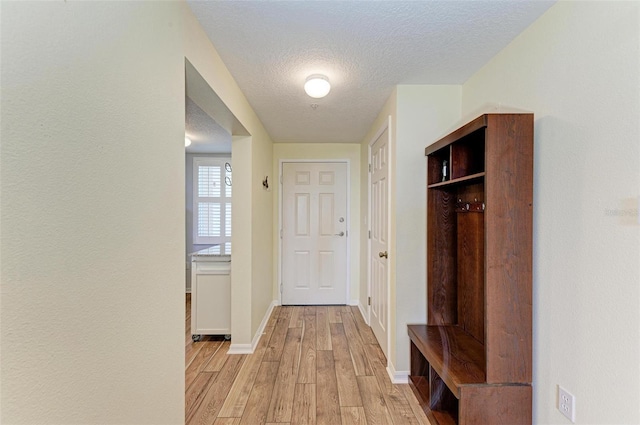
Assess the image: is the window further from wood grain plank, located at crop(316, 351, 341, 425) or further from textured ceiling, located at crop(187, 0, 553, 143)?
wood grain plank, located at crop(316, 351, 341, 425)

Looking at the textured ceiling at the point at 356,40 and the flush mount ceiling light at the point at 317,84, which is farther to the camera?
the flush mount ceiling light at the point at 317,84

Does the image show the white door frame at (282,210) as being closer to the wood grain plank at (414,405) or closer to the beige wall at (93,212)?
the wood grain plank at (414,405)

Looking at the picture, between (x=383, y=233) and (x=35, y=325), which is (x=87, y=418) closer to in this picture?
(x=35, y=325)

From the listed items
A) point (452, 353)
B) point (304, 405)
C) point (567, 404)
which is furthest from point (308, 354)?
point (567, 404)

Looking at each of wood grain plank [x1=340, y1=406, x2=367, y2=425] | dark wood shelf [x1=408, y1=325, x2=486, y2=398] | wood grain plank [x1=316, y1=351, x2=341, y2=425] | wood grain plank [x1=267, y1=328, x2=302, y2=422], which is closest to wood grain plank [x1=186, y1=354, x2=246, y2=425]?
wood grain plank [x1=267, y1=328, x2=302, y2=422]

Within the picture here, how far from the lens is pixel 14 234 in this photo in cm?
60

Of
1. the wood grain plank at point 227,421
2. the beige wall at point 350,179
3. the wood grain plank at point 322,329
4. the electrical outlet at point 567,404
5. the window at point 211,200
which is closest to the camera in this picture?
the electrical outlet at point 567,404

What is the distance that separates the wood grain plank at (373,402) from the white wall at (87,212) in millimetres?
1227

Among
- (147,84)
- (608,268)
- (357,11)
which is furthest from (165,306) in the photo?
(608,268)

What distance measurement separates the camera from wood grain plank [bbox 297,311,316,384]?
2.27 m

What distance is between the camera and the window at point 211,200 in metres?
4.64

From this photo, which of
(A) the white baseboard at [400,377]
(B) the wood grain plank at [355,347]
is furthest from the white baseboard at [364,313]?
(A) the white baseboard at [400,377]

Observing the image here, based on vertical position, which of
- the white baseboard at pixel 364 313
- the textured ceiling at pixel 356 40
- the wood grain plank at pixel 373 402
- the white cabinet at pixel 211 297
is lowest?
the wood grain plank at pixel 373 402

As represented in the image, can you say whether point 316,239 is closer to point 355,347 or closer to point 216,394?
point 355,347
